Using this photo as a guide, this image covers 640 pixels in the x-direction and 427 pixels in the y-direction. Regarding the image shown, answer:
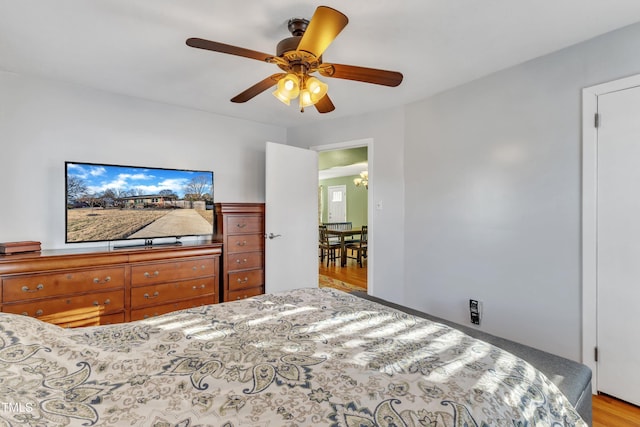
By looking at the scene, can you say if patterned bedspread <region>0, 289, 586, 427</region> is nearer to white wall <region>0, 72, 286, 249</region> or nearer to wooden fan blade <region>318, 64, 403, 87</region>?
wooden fan blade <region>318, 64, 403, 87</region>

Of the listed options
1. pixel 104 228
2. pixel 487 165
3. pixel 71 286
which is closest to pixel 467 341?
pixel 487 165

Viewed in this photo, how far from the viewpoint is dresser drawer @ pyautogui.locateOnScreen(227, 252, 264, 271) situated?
335 centimetres

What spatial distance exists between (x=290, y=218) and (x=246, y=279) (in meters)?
0.87

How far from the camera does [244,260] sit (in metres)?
3.46

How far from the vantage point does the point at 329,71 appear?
1.76 meters

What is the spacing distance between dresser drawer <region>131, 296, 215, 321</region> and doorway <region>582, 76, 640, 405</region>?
314 cm

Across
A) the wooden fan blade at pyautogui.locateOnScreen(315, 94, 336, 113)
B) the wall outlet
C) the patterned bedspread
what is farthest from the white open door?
the patterned bedspread

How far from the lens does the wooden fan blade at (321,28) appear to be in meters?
1.31

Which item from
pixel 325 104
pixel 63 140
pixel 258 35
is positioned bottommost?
pixel 63 140

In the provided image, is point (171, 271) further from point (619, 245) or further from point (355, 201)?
point (355, 201)

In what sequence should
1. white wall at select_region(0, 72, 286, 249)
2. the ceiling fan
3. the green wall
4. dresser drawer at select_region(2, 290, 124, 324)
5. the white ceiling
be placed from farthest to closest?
the green wall, white wall at select_region(0, 72, 286, 249), dresser drawer at select_region(2, 290, 124, 324), the white ceiling, the ceiling fan

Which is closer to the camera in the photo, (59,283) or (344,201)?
(59,283)

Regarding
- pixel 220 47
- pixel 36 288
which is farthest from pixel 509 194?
pixel 36 288

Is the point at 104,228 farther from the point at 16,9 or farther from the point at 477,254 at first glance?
the point at 477,254
